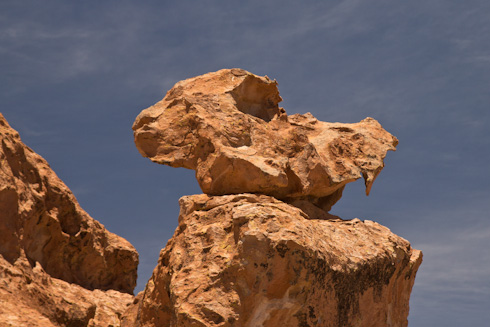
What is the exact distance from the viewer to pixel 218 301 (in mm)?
10102

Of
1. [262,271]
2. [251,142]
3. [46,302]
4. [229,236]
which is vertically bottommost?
[46,302]

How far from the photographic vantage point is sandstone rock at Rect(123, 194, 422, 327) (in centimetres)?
1021

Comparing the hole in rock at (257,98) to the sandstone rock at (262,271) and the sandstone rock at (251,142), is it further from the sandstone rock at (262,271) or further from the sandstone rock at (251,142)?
the sandstone rock at (262,271)

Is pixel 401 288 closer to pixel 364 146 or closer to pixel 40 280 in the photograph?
pixel 364 146

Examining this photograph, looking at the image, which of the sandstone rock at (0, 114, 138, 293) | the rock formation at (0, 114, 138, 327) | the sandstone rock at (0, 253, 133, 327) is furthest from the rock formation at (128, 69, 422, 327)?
the sandstone rock at (0, 114, 138, 293)

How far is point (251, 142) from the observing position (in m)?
12.7

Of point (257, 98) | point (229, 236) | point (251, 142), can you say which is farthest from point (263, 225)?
point (257, 98)

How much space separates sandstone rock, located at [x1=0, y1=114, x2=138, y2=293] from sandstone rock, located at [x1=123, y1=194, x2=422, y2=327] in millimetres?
2241

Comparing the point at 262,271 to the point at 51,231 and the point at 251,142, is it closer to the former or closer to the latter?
the point at 251,142

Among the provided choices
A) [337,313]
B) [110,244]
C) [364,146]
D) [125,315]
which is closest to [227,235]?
[337,313]

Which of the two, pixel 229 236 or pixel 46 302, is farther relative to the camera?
pixel 46 302

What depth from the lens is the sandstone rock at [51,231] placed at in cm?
1216

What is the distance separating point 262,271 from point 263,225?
2.05 ft

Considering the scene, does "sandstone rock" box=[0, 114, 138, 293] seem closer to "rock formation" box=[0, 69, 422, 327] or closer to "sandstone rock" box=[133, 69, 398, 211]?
"rock formation" box=[0, 69, 422, 327]
